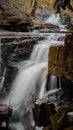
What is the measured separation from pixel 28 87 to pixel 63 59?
12.2 feet

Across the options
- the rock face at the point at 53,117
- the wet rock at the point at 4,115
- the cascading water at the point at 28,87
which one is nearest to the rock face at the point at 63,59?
the rock face at the point at 53,117

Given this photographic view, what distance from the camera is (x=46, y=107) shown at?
6.70 m

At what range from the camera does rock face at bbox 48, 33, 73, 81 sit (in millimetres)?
6895

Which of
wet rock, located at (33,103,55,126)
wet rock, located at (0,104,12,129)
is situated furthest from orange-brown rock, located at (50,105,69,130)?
wet rock, located at (0,104,12,129)

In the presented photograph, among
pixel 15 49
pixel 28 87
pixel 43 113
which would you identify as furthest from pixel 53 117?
pixel 15 49

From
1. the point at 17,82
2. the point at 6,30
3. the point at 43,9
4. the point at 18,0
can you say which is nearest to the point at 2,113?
the point at 17,82

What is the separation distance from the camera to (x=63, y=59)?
7090 millimetres

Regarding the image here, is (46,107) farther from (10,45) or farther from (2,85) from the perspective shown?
(10,45)

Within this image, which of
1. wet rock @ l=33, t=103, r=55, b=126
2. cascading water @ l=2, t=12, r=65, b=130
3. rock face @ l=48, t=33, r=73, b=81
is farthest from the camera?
cascading water @ l=2, t=12, r=65, b=130

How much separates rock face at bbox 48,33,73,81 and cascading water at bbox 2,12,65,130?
74.1 inches

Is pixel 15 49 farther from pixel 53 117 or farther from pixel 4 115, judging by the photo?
pixel 53 117

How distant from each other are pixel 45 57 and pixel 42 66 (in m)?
1.00

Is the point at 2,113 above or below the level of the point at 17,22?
below

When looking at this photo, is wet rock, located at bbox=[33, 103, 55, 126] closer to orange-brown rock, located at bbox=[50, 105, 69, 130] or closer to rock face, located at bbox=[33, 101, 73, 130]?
rock face, located at bbox=[33, 101, 73, 130]
